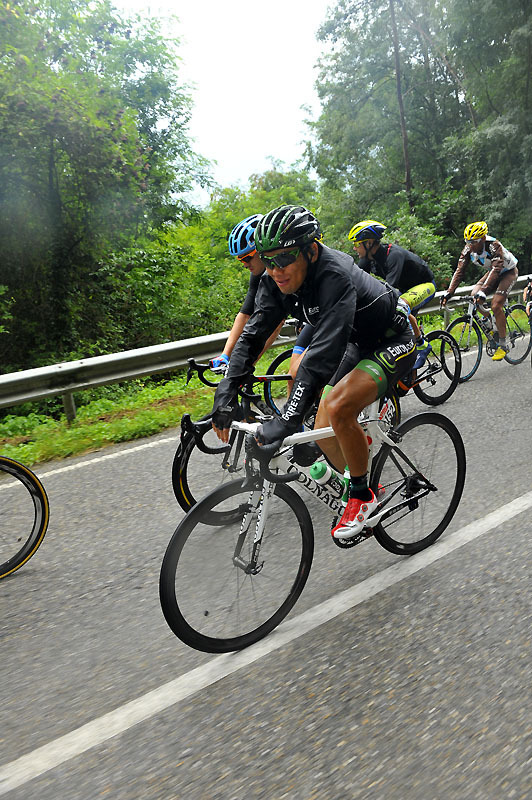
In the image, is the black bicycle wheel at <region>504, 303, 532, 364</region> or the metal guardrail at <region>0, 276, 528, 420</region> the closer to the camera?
the metal guardrail at <region>0, 276, 528, 420</region>

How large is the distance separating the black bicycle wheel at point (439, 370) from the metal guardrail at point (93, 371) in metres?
2.67

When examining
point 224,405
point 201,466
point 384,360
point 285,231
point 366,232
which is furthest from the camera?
point 366,232

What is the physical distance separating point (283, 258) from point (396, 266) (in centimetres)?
416

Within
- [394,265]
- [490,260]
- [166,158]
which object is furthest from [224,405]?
[166,158]

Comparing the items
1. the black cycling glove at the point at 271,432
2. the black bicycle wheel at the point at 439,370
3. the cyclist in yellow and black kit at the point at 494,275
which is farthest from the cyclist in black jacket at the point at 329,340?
the cyclist in yellow and black kit at the point at 494,275

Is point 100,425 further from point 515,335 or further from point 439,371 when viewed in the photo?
point 515,335

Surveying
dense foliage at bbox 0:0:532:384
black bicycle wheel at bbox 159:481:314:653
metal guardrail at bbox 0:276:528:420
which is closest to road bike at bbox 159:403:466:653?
black bicycle wheel at bbox 159:481:314:653

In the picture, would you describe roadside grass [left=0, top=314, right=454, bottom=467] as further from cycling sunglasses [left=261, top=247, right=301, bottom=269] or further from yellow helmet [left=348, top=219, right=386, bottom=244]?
cycling sunglasses [left=261, top=247, right=301, bottom=269]

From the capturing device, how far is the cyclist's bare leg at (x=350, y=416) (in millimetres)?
3535

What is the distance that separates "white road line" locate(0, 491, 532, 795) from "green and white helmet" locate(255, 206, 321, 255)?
1.90 meters

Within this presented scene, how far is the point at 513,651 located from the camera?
10.3ft

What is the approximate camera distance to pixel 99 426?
7.28 metres

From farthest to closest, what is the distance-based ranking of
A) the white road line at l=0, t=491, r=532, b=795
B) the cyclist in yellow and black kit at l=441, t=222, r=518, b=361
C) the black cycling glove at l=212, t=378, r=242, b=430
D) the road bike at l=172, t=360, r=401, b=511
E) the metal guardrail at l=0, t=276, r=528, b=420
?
1. the cyclist in yellow and black kit at l=441, t=222, r=518, b=361
2. the metal guardrail at l=0, t=276, r=528, b=420
3. the road bike at l=172, t=360, r=401, b=511
4. the black cycling glove at l=212, t=378, r=242, b=430
5. the white road line at l=0, t=491, r=532, b=795

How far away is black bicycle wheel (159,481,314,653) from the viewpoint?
118 inches
